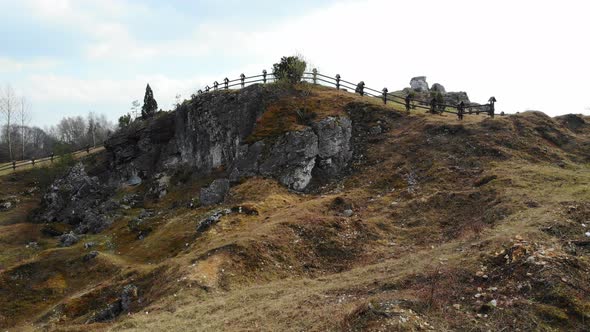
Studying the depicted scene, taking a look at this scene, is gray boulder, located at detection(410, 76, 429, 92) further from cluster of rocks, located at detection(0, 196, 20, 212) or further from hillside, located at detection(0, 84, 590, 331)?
cluster of rocks, located at detection(0, 196, 20, 212)

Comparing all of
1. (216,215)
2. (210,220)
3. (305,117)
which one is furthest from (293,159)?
(210,220)

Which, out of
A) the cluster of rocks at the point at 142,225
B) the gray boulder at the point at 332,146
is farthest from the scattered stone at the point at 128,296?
the gray boulder at the point at 332,146

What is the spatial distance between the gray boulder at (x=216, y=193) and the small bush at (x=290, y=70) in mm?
15118

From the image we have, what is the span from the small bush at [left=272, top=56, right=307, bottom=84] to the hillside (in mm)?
1823

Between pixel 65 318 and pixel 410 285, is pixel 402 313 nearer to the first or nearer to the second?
pixel 410 285

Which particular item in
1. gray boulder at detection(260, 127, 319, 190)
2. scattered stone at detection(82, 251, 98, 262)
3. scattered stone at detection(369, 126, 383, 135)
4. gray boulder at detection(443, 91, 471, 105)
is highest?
gray boulder at detection(443, 91, 471, 105)

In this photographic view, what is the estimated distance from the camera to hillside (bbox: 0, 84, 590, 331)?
49.5ft

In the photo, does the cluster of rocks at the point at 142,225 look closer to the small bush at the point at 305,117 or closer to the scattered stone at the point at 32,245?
the scattered stone at the point at 32,245

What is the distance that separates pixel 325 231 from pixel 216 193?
14743 millimetres

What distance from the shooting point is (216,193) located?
37.3 m

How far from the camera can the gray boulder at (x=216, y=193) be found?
37.0m

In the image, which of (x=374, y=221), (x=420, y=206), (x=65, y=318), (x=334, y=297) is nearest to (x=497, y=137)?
(x=420, y=206)

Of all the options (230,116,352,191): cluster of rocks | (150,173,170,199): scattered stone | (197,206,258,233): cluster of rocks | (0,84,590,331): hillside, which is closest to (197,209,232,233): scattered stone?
(197,206,258,233): cluster of rocks

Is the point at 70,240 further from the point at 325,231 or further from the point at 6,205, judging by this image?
the point at 6,205
